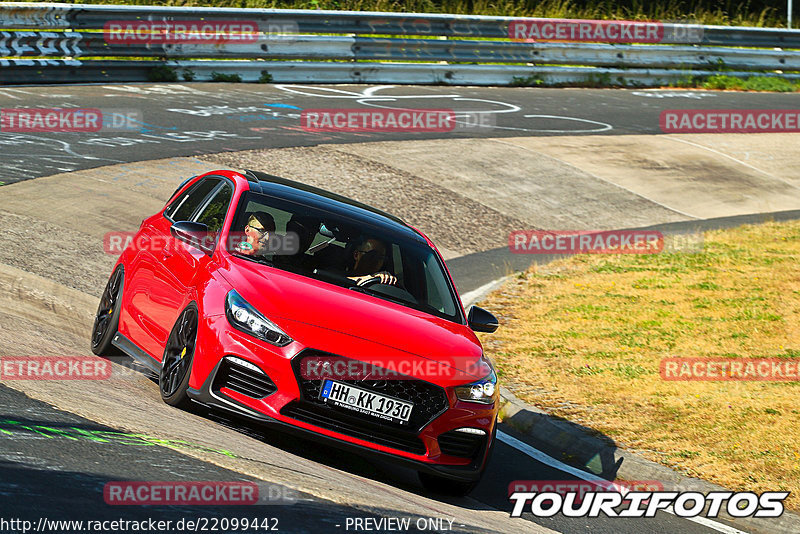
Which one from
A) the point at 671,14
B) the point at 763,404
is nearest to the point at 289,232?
the point at 763,404

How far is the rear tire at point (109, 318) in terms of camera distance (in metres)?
8.37

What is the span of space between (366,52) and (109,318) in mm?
16811

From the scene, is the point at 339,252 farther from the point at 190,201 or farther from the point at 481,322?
the point at 190,201

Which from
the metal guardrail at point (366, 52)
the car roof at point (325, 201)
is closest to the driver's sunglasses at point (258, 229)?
the car roof at point (325, 201)

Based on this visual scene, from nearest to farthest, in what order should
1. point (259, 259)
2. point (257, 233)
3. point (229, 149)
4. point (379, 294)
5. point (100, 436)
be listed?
point (100, 436), point (259, 259), point (379, 294), point (257, 233), point (229, 149)

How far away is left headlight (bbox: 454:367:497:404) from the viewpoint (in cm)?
662

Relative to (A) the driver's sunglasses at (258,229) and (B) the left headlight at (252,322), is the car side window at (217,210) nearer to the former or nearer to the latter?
(A) the driver's sunglasses at (258,229)

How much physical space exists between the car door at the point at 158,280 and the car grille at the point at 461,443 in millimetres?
2030

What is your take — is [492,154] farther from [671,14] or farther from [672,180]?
[671,14]

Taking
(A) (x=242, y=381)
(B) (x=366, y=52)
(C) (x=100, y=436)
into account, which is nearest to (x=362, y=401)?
(A) (x=242, y=381)

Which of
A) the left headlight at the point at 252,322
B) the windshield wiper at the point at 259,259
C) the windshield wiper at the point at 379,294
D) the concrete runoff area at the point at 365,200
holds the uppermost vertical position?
the windshield wiper at the point at 259,259

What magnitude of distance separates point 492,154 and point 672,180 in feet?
11.8

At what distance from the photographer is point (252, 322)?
6.42 meters

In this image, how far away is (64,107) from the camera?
59.6ft
